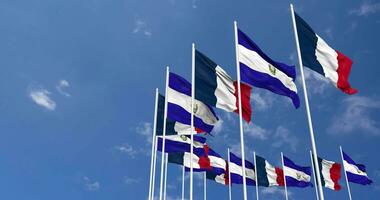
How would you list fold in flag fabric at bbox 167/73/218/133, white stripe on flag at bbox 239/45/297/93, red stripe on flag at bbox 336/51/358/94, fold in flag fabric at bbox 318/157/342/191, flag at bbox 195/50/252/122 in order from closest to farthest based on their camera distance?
red stripe on flag at bbox 336/51/358/94
white stripe on flag at bbox 239/45/297/93
flag at bbox 195/50/252/122
fold in flag fabric at bbox 167/73/218/133
fold in flag fabric at bbox 318/157/342/191

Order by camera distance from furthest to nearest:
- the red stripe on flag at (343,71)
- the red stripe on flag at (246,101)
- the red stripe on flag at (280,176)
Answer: the red stripe on flag at (280,176) → the red stripe on flag at (246,101) → the red stripe on flag at (343,71)

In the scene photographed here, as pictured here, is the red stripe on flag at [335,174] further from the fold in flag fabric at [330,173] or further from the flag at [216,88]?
the flag at [216,88]

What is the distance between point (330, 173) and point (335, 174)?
0.47m

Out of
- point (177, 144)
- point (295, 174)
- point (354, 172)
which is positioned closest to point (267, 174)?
point (295, 174)

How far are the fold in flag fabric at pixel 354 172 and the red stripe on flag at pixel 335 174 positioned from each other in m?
0.85

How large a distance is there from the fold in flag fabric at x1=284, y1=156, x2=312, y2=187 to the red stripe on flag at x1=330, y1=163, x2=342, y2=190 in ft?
6.50

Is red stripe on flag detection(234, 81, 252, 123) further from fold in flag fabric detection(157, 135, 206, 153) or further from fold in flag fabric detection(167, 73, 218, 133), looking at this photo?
fold in flag fabric detection(157, 135, 206, 153)

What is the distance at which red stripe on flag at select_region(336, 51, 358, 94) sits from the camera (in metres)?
14.8

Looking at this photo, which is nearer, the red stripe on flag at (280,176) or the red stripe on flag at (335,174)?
the red stripe on flag at (335,174)

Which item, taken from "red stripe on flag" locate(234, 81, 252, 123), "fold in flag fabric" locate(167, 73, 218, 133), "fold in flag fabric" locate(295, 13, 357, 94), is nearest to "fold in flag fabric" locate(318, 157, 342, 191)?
"fold in flag fabric" locate(167, 73, 218, 133)

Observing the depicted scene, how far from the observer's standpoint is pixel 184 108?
20.6 metres

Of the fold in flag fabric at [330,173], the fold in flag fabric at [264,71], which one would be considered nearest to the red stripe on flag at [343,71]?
the fold in flag fabric at [264,71]

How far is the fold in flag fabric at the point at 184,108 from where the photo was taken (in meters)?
19.1

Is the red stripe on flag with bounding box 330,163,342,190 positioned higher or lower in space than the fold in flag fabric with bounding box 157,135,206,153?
higher
